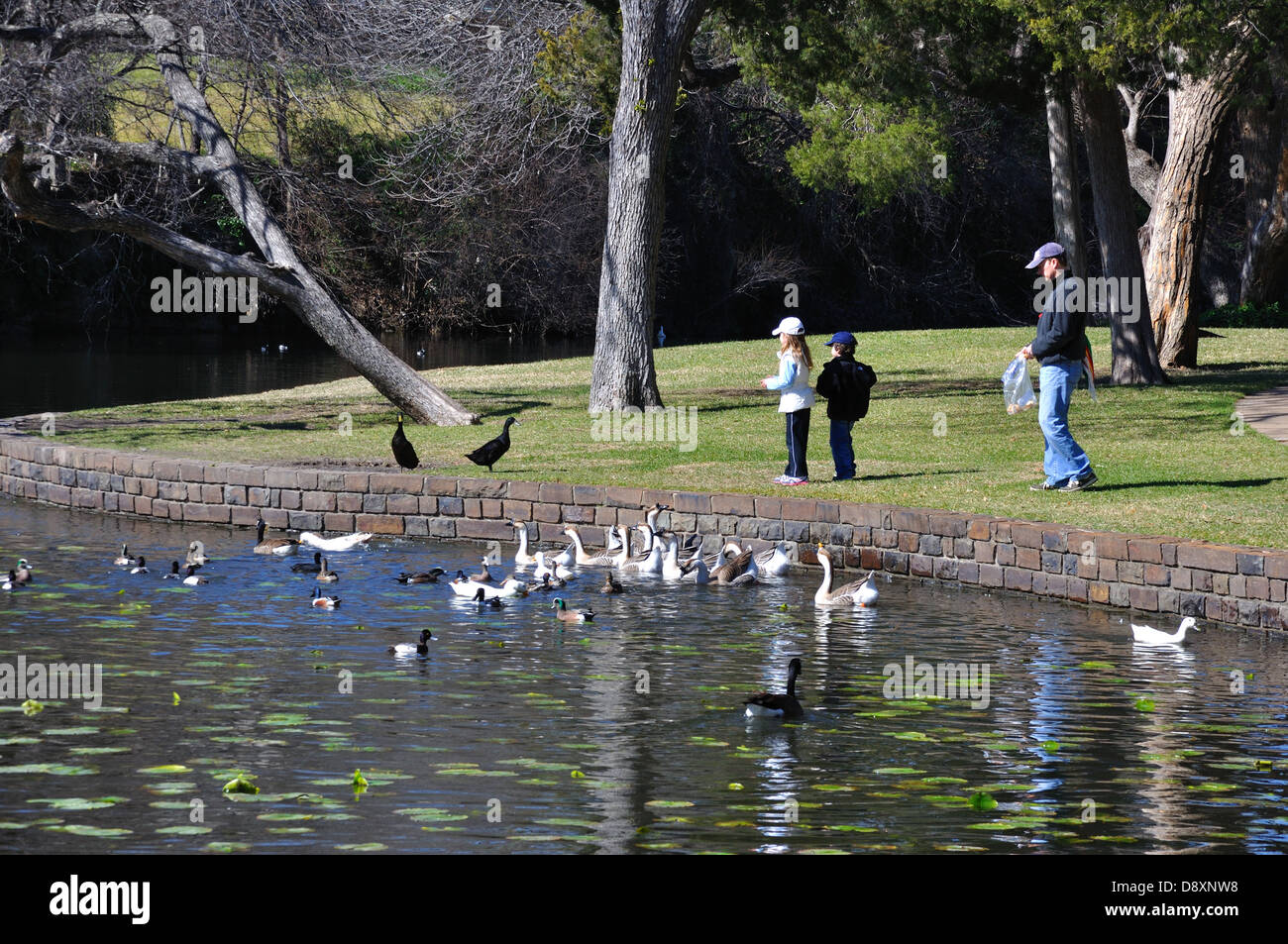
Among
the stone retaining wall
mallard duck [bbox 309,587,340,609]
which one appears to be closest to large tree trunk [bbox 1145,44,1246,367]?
the stone retaining wall

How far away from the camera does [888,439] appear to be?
784 inches

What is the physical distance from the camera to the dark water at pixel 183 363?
32375mm

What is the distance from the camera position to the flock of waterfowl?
512 inches

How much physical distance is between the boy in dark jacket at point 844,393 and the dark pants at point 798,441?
288 millimetres

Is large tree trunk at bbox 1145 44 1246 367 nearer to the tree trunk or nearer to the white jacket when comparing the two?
the tree trunk

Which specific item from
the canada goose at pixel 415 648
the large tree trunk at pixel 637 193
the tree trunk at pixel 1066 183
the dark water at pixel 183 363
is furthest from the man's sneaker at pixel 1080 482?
the dark water at pixel 183 363

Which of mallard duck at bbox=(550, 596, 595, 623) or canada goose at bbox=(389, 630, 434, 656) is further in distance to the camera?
mallard duck at bbox=(550, 596, 595, 623)

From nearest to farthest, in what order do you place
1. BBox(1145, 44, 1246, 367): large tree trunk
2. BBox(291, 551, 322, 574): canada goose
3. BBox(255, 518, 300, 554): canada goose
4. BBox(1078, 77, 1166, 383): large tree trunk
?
BBox(291, 551, 322, 574): canada goose → BBox(255, 518, 300, 554): canada goose → BBox(1078, 77, 1166, 383): large tree trunk → BBox(1145, 44, 1246, 367): large tree trunk

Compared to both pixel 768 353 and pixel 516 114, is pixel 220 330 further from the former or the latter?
pixel 768 353

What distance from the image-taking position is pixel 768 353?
31.1 meters

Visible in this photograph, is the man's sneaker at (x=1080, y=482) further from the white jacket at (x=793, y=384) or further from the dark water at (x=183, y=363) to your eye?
the dark water at (x=183, y=363)

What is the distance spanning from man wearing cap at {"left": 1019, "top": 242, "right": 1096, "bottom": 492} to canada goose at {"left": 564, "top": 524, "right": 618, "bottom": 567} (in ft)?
13.9

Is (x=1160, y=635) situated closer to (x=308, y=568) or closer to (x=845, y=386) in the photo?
(x=845, y=386)

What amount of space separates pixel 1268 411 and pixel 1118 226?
4.31 metres
